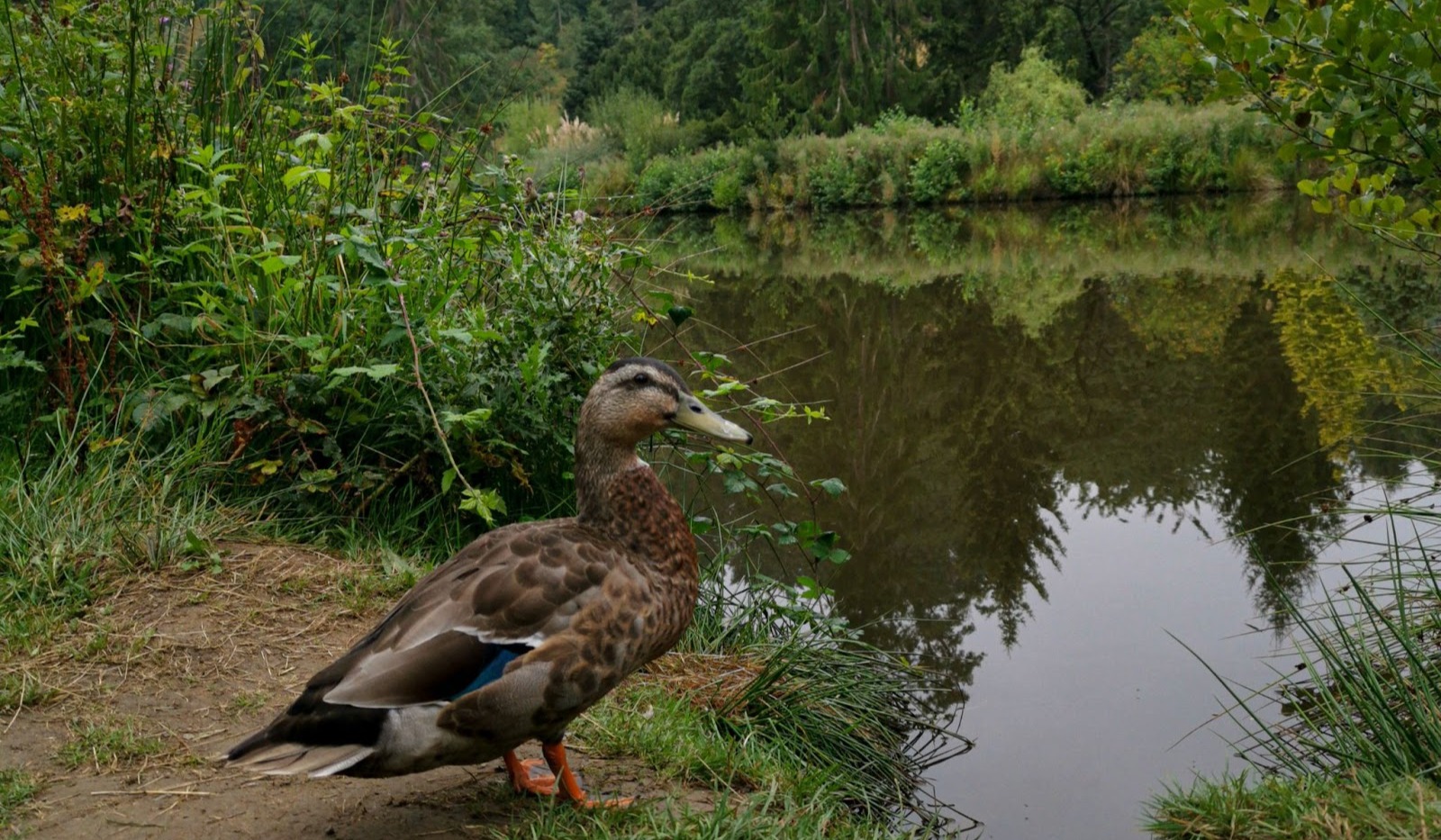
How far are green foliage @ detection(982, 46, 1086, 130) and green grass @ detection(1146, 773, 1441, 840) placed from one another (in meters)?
28.5

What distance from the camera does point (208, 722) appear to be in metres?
3.33

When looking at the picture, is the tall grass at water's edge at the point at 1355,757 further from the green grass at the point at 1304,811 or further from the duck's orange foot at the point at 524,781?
the duck's orange foot at the point at 524,781

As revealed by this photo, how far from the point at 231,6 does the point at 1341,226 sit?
58.4ft

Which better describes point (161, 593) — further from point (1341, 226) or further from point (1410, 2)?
point (1341, 226)

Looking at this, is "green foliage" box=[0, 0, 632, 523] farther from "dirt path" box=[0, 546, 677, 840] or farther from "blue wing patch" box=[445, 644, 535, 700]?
"blue wing patch" box=[445, 644, 535, 700]

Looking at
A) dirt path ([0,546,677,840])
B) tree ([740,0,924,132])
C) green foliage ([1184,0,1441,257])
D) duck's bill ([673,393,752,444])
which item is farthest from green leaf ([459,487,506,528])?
tree ([740,0,924,132])

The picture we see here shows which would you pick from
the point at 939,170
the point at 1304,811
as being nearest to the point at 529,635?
the point at 1304,811

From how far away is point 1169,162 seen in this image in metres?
26.1

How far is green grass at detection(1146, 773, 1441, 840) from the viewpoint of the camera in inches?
100

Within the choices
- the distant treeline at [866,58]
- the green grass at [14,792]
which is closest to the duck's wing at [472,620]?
the green grass at [14,792]

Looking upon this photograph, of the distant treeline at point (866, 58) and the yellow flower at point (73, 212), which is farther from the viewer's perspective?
the distant treeline at point (866, 58)

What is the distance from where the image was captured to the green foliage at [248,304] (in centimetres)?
447

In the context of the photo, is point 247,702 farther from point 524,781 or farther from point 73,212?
point 73,212

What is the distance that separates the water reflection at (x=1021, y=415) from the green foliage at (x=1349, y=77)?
145 centimetres
